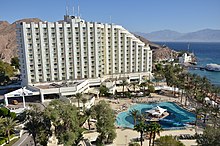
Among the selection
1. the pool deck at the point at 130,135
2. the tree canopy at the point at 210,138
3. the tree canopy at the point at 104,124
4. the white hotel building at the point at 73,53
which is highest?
the white hotel building at the point at 73,53

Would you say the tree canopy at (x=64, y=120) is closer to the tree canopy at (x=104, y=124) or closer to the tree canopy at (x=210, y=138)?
the tree canopy at (x=104, y=124)

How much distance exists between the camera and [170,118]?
57875mm

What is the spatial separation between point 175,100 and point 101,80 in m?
28.0

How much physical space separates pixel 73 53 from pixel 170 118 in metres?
41.5

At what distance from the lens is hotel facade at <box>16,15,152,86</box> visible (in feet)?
249

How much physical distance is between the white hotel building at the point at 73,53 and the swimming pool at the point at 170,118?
1998cm

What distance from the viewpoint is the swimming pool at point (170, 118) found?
53475mm

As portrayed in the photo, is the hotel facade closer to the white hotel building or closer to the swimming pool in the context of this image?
the white hotel building

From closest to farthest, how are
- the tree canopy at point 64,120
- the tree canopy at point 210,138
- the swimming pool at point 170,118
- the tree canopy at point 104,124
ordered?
the tree canopy at point 210,138 < the tree canopy at point 64,120 < the tree canopy at point 104,124 < the swimming pool at point 170,118

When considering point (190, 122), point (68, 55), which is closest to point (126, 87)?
point (68, 55)

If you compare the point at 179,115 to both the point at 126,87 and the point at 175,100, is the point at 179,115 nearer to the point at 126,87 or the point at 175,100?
the point at 175,100

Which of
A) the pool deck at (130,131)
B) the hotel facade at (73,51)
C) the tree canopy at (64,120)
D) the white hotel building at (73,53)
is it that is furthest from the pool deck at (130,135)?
the hotel facade at (73,51)

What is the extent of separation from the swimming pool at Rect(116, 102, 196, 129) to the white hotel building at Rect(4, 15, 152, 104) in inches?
787

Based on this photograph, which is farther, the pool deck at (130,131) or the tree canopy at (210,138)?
the pool deck at (130,131)
